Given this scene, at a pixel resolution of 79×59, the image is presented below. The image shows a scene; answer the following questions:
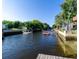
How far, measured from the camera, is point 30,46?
2.22 m

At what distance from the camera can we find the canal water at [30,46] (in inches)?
84.1

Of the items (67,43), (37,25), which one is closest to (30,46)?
(37,25)

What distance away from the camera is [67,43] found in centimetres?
210

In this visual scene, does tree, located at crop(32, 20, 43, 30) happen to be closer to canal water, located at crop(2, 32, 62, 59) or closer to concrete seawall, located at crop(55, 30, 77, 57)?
canal water, located at crop(2, 32, 62, 59)

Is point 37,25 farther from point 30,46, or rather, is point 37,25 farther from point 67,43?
point 67,43

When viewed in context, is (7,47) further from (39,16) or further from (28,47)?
(39,16)

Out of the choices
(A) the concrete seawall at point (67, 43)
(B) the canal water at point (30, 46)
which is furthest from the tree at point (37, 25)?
(A) the concrete seawall at point (67, 43)

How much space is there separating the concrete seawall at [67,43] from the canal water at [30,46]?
0.08 meters

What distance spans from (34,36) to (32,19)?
1.14 feet

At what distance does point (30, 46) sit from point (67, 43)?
2.07ft

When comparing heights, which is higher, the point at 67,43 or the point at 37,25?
the point at 37,25

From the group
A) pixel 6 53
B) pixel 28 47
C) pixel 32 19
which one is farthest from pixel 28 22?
pixel 6 53

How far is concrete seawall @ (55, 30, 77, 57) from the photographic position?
1923 mm

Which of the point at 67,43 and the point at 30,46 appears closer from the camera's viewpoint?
the point at 67,43
